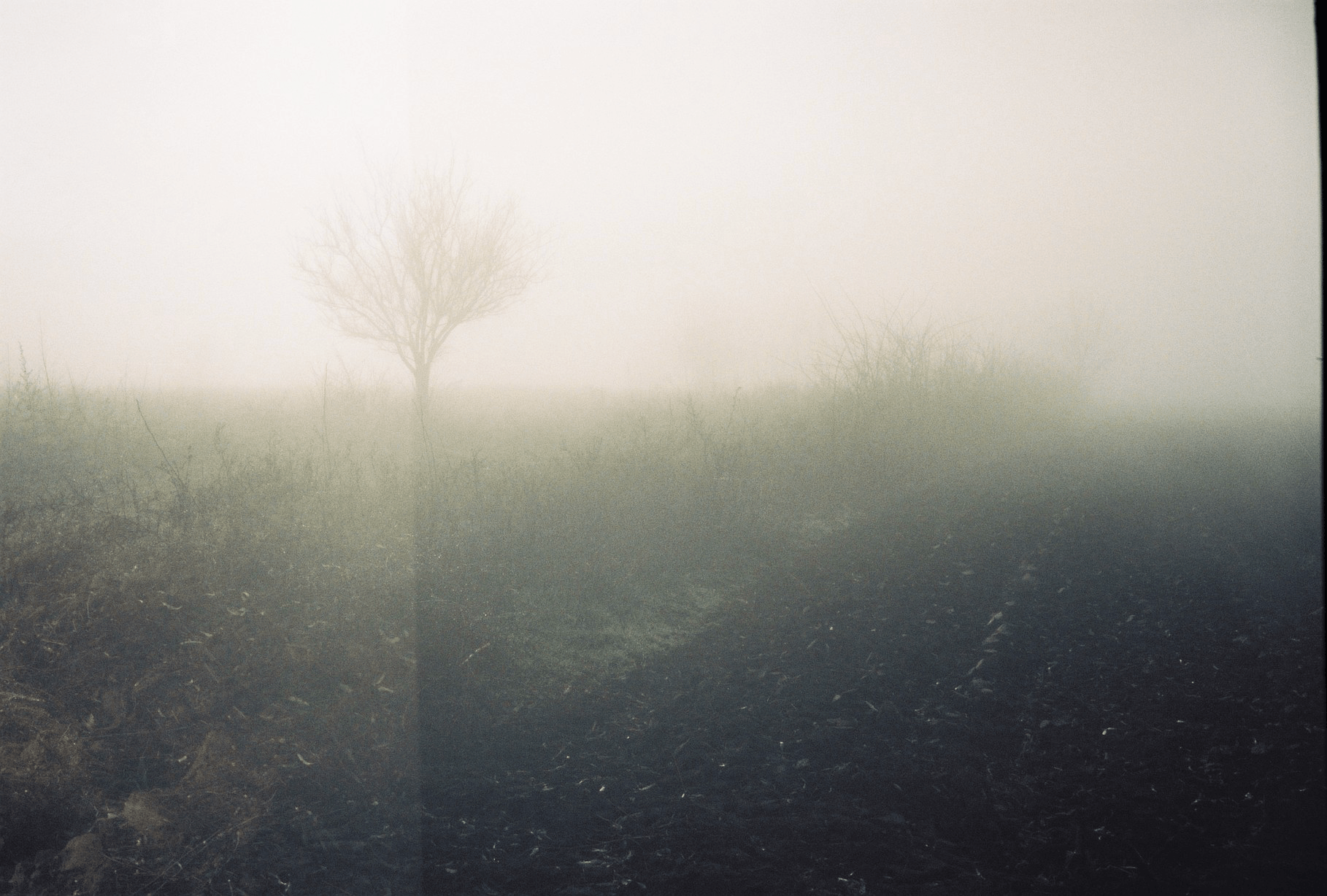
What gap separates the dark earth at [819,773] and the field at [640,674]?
0.02 m

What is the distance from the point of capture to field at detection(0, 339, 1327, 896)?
3.00 meters

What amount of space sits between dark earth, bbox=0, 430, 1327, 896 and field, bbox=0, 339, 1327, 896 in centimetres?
2

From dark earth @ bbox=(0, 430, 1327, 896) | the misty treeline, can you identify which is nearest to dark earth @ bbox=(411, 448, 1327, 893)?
dark earth @ bbox=(0, 430, 1327, 896)

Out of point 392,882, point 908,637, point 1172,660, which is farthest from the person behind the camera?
point 908,637

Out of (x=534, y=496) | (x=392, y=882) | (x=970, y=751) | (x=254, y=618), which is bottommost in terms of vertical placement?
(x=392, y=882)

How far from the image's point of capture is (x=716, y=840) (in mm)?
3104

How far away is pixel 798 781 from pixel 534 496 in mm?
3700

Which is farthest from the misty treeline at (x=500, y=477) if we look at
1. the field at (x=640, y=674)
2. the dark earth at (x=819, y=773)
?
the dark earth at (x=819, y=773)

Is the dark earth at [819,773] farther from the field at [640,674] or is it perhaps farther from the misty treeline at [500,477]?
the misty treeline at [500,477]

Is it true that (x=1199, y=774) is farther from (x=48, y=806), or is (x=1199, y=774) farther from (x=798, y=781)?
(x=48, y=806)

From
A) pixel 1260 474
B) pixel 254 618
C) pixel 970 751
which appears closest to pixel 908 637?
pixel 970 751

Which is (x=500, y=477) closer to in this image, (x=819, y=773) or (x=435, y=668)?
(x=435, y=668)

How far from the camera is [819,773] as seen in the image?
3535 millimetres

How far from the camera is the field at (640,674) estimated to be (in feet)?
9.86
